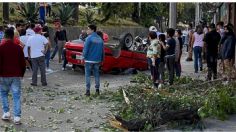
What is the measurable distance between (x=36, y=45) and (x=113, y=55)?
3606mm

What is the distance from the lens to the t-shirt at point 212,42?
1453cm

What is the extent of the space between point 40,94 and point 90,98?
1.47m

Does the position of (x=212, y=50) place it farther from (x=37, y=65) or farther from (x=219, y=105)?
(x=219, y=105)

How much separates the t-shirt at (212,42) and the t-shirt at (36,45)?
4.63m

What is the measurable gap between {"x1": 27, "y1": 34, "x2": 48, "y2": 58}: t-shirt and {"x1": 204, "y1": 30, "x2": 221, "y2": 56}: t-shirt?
4632mm

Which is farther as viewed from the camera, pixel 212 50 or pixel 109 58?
pixel 109 58

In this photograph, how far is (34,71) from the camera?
13734 mm

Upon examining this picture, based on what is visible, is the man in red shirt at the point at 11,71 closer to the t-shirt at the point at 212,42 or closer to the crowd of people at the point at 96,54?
the crowd of people at the point at 96,54

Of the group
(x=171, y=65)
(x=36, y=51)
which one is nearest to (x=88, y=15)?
(x=36, y=51)

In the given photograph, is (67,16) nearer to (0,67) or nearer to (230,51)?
(230,51)

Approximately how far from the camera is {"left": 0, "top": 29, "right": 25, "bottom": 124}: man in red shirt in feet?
29.3

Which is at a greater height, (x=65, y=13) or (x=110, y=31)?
(x=65, y=13)

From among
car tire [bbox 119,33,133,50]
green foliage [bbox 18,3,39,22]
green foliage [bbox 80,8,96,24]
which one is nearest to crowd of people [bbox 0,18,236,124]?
car tire [bbox 119,33,133,50]

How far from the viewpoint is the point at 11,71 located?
8.93m
